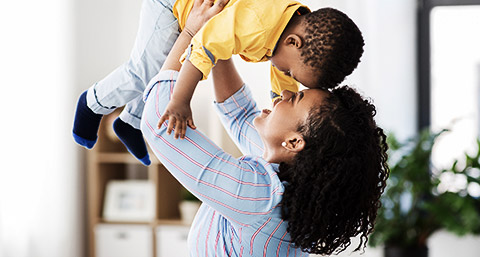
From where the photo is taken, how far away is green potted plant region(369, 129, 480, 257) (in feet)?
11.0

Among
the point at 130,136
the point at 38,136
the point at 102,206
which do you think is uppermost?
the point at 130,136

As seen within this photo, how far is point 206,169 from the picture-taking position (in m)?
1.11

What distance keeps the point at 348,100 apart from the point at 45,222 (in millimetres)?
2683

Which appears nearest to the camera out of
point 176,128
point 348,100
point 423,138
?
point 176,128

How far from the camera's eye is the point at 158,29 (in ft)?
4.17

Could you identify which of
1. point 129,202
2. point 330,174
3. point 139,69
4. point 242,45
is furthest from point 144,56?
point 129,202

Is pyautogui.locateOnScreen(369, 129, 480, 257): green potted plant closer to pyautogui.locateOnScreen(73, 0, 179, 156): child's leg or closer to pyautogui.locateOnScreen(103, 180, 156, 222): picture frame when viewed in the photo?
pyautogui.locateOnScreen(103, 180, 156, 222): picture frame

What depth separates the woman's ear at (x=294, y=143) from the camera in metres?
1.16

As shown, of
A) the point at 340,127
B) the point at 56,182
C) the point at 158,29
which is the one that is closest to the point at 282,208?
the point at 340,127

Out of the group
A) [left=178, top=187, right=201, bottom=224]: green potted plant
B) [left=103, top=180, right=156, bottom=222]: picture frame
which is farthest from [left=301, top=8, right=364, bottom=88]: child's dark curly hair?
[left=103, top=180, right=156, bottom=222]: picture frame

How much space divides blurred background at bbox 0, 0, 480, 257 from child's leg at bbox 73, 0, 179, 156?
177 cm

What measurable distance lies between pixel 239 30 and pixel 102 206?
9.54 feet

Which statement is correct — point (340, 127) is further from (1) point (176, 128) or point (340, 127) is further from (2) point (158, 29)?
(2) point (158, 29)

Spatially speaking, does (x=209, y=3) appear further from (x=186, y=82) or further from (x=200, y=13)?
(x=186, y=82)
